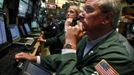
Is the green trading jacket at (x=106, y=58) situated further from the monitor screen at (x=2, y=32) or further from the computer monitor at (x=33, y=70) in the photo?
the monitor screen at (x=2, y=32)

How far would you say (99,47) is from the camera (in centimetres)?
212

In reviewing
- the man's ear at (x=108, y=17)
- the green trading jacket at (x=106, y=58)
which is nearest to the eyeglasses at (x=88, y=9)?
the man's ear at (x=108, y=17)

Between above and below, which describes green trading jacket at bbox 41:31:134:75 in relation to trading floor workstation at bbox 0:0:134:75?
above

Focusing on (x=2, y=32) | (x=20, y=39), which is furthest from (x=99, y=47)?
(x=20, y=39)

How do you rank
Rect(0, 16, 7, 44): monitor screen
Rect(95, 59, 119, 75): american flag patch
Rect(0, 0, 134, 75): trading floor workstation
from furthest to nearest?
1. Rect(0, 16, 7, 44): monitor screen
2. Rect(0, 0, 134, 75): trading floor workstation
3. Rect(95, 59, 119, 75): american flag patch

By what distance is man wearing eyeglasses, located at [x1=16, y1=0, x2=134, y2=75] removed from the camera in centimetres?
200

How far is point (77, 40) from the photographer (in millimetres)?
2414

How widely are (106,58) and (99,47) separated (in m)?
0.13

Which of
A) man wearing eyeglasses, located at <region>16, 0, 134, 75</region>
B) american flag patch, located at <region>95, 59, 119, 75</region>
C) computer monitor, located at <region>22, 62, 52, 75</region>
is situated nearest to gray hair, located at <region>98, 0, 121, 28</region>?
man wearing eyeglasses, located at <region>16, 0, 134, 75</region>

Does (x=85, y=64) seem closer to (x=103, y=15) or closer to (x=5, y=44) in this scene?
(x=103, y=15)

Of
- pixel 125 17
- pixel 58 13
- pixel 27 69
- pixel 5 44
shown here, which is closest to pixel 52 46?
pixel 5 44

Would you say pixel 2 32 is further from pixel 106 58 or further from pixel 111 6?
pixel 106 58

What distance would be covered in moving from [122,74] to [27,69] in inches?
25.7

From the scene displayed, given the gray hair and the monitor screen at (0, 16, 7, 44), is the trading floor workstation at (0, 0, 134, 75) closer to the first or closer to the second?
the monitor screen at (0, 16, 7, 44)
